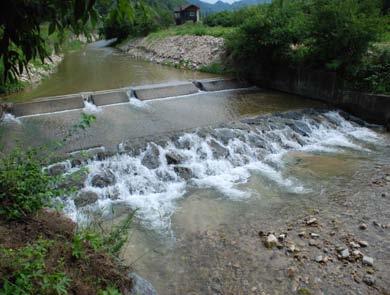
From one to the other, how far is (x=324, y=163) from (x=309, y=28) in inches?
242

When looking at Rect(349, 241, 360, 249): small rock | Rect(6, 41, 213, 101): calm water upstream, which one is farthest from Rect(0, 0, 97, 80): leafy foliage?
Rect(6, 41, 213, 101): calm water upstream

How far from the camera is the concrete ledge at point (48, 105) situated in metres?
9.93

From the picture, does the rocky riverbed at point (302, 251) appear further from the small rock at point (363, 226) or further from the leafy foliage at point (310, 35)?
the leafy foliage at point (310, 35)

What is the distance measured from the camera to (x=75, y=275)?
2844 millimetres

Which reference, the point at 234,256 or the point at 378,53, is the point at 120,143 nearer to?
the point at 234,256

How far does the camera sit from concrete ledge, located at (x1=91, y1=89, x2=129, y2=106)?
1106cm

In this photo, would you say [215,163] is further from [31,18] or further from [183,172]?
[31,18]

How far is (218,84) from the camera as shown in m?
13.5

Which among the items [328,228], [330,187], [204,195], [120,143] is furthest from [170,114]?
[328,228]

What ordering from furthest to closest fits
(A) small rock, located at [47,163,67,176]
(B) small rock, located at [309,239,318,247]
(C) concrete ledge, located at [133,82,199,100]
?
(C) concrete ledge, located at [133,82,199,100]
(A) small rock, located at [47,163,67,176]
(B) small rock, located at [309,239,318,247]

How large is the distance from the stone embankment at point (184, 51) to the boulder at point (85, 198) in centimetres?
1258

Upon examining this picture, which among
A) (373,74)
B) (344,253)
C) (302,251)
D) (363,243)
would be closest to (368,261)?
(344,253)

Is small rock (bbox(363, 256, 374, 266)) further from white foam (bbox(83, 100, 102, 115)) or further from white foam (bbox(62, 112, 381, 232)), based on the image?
white foam (bbox(83, 100, 102, 115))

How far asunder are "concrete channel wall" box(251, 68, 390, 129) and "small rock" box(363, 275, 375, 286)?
6932 millimetres
